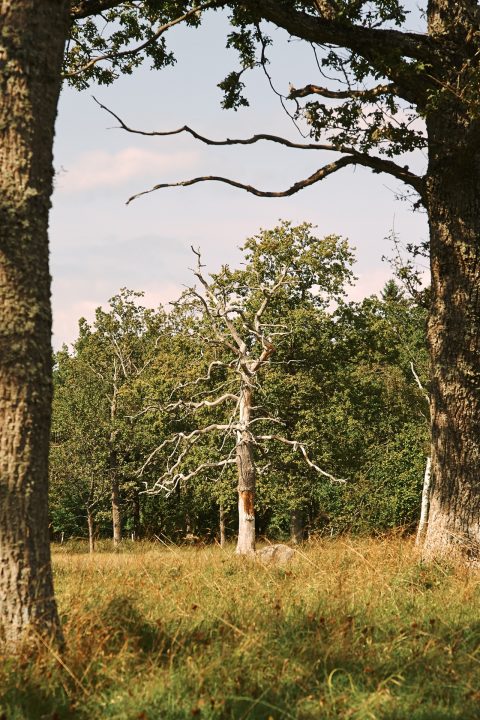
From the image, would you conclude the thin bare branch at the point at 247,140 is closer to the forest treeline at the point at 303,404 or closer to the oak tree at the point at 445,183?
the oak tree at the point at 445,183

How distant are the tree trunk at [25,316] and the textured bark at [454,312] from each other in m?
5.81

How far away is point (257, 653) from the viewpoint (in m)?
5.02

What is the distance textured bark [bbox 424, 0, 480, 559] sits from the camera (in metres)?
9.58

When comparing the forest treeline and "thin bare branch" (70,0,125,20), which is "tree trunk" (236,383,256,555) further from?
"thin bare branch" (70,0,125,20)

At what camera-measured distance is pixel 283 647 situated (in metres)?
5.07

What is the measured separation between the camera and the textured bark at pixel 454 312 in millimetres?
9578

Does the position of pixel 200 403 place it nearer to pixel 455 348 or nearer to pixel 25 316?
pixel 455 348

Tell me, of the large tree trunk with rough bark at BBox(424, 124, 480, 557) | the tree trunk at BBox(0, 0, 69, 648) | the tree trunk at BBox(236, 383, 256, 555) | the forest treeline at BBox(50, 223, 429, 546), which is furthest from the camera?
the forest treeline at BBox(50, 223, 429, 546)

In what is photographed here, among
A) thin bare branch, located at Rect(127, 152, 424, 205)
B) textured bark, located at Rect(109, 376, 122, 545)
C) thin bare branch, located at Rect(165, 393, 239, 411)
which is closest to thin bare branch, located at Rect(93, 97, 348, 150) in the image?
thin bare branch, located at Rect(127, 152, 424, 205)

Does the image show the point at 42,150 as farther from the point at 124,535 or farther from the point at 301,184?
the point at 124,535

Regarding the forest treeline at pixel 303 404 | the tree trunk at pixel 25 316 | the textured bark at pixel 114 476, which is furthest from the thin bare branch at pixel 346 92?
the textured bark at pixel 114 476

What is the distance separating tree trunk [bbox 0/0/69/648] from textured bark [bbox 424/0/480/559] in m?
5.81

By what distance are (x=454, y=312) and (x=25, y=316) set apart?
6325mm

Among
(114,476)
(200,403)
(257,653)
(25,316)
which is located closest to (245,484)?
(200,403)
